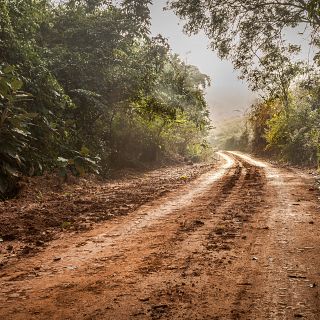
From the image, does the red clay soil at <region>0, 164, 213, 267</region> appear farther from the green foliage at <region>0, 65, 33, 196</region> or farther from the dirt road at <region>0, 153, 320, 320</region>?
the green foliage at <region>0, 65, 33, 196</region>

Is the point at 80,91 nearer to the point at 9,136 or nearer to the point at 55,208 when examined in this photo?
the point at 9,136

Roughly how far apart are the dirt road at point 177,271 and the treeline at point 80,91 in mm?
5235

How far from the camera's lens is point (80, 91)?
1524cm

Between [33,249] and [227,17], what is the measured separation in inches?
541

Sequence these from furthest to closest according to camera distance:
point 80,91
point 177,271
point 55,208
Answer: point 80,91, point 55,208, point 177,271

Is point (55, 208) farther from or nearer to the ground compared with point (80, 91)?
nearer to the ground

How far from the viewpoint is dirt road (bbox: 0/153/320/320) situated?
346 cm

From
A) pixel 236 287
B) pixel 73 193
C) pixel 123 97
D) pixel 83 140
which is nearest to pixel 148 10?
pixel 123 97

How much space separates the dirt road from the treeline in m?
5.24

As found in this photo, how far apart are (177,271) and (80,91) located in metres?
12.2

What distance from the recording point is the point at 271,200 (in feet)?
31.2

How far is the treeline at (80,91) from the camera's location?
37.3 ft

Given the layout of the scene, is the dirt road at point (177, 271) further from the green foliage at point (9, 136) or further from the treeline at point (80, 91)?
the treeline at point (80, 91)

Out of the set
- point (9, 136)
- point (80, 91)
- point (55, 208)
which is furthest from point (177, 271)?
point (80, 91)
